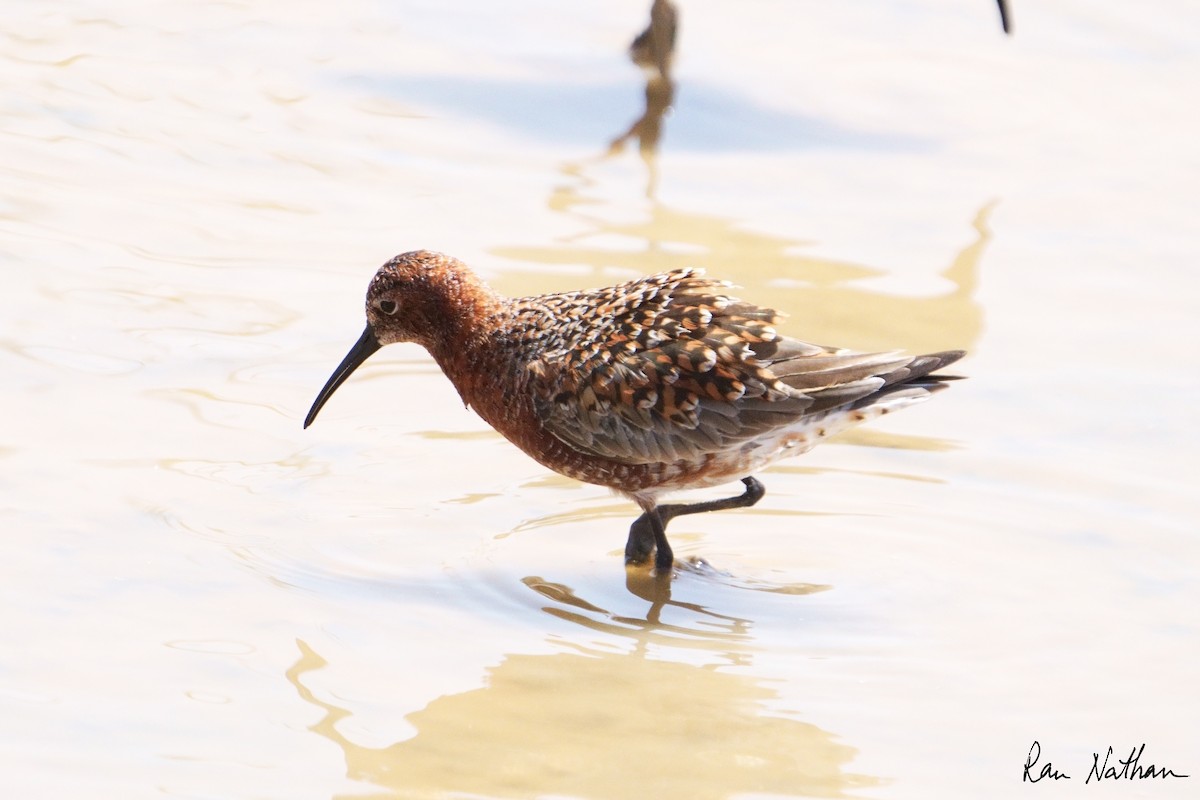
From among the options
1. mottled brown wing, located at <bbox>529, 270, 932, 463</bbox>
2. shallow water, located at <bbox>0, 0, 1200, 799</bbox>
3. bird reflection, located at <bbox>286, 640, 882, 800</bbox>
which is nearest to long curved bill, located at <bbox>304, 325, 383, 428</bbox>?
shallow water, located at <bbox>0, 0, 1200, 799</bbox>

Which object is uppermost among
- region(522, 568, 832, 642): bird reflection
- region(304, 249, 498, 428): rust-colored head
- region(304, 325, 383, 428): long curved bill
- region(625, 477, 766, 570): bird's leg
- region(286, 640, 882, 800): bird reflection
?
region(304, 249, 498, 428): rust-colored head

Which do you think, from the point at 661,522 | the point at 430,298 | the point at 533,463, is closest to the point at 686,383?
the point at 661,522

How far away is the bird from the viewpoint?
7250 millimetres

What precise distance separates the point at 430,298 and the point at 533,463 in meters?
1.21

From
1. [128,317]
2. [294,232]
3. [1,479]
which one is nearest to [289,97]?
[294,232]

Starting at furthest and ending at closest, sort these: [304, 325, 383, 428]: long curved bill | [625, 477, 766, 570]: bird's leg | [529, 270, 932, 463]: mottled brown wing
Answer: [304, 325, 383, 428]: long curved bill
[625, 477, 766, 570]: bird's leg
[529, 270, 932, 463]: mottled brown wing

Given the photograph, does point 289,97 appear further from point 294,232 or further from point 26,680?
point 26,680

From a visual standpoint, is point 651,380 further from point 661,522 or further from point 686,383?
point 661,522

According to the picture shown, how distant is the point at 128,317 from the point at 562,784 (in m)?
4.50

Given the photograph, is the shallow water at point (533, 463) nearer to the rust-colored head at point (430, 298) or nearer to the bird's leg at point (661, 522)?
the bird's leg at point (661, 522)
